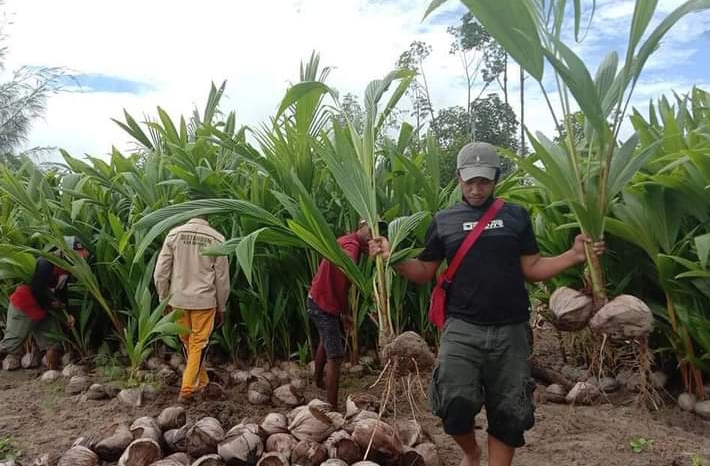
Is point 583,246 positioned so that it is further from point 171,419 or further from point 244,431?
point 171,419

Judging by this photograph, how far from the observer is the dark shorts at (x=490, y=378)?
90.2 inches

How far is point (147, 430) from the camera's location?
8.94 feet

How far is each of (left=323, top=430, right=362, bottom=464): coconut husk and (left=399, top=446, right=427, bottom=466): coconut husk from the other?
0.59 ft

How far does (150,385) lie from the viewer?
3783mm

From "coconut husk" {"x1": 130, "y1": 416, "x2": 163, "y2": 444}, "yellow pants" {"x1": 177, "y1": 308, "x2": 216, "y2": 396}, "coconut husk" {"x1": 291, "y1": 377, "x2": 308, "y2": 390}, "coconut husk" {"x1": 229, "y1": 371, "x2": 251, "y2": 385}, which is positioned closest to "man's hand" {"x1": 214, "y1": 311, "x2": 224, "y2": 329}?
"yellow pants" {"x1": 177, "y1": 308, "x2": 216, "y2": 396}

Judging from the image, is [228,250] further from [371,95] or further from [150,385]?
[150,385]

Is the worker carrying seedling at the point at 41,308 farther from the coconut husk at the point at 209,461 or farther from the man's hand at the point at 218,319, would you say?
the coconut husk at the point at 209,461

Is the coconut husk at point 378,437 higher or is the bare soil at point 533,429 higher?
the coconut husk at point 378,437

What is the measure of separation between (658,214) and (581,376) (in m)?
1.26

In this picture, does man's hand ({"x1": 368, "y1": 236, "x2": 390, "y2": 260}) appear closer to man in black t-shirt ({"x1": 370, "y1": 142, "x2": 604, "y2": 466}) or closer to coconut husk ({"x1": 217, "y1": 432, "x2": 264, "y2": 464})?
man in black t-shirt ({"x1": 370, "y1": 142, "x2": 604, "y2": 466})

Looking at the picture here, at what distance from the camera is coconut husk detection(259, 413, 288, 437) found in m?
2.63

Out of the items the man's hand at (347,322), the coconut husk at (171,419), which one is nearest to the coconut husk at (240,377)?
the man's hand at (347,322)

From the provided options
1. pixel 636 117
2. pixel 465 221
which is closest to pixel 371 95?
pixel 465 221

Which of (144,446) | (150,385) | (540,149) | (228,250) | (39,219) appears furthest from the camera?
(39,219)
